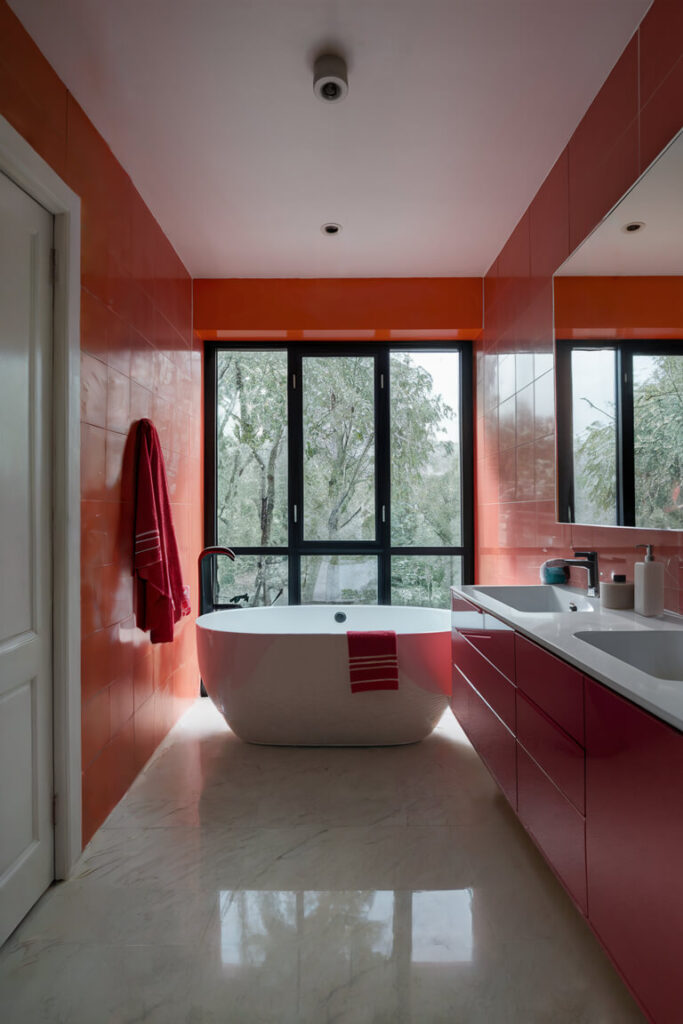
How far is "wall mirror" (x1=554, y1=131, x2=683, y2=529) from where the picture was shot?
5.26ft

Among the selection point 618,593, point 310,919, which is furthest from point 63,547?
point 618,593

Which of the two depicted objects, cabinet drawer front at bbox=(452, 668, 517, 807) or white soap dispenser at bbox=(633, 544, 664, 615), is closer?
white soap dispenser at bbox=(633, 544, 664, 615)

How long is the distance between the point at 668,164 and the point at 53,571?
6.85 ft

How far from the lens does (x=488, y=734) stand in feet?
6.79

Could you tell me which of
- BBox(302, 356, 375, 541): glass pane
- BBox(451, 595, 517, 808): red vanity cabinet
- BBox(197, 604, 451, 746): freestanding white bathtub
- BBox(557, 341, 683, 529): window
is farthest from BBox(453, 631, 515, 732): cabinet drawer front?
BBox(302, 356, 375, 541): glass pane

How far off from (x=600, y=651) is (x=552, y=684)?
0.16 metres

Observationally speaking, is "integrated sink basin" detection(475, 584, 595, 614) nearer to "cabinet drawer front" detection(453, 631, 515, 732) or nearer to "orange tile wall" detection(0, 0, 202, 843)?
Answer: "cabinet drawer front" detection(453, 631, 515, 732)

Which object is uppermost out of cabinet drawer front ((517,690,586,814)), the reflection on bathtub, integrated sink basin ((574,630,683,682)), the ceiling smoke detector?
the ceiling smoke detector

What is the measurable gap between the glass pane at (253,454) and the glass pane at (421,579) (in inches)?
28.9

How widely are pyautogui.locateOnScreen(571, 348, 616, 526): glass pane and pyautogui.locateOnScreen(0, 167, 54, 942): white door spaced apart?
1.77m

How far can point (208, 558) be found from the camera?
148 inches

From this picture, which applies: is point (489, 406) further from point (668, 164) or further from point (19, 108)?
point (19, 108)

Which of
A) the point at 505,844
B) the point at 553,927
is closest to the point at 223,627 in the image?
the point at 505,844

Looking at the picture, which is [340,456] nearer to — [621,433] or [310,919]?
[621,433]
